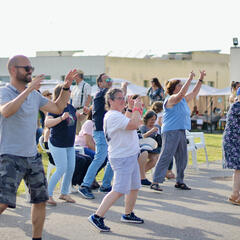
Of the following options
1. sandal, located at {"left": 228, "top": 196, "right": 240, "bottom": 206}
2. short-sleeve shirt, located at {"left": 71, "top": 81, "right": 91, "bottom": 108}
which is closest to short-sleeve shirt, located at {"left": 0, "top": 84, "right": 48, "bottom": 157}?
sandal, located at {"left": 228, "top": 196, "right": 240, "bottom": 206}

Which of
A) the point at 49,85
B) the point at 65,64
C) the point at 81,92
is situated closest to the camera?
the point at 81,92

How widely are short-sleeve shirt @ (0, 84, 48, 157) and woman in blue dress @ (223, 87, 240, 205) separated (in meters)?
3.91

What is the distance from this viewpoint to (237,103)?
28.5 ft

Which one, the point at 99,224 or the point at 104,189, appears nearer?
the point at 99,224

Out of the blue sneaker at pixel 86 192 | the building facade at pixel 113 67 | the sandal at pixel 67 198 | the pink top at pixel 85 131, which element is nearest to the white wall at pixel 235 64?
the building facade at pixel 113 67

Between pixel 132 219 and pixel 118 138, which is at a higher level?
pixel 118 138

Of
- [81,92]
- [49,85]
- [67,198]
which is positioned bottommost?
[67,198]

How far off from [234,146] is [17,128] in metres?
4.13

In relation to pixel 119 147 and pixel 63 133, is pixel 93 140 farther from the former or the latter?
pixel 119 147

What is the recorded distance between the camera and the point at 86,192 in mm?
9438

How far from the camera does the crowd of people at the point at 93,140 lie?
18.7ft

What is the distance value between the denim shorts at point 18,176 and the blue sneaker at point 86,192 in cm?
353

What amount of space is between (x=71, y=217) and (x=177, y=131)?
9.62ft

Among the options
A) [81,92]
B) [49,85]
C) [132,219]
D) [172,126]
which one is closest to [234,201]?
[172,126]
